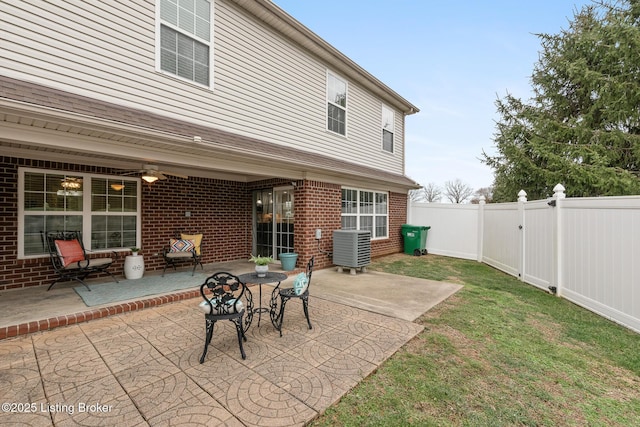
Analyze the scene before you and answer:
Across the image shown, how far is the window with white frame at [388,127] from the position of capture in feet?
34.4

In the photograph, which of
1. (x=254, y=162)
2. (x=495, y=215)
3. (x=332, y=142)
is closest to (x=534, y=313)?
(x=495, y=215)

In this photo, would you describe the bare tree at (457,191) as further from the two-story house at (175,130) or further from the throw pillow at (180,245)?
the throw pillow at (180,245)

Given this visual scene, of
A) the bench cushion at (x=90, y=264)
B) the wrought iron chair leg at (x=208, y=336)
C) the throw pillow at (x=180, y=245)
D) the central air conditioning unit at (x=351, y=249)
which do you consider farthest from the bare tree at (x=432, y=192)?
the wrought iron chair leg at (x=208, y=336)

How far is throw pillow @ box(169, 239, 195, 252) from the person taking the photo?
6.40 meters

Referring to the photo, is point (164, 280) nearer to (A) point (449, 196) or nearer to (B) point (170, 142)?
(B) point (170, 142)

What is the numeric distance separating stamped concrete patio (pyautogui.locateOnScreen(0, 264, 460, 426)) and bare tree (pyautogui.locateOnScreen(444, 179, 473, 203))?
3978cm

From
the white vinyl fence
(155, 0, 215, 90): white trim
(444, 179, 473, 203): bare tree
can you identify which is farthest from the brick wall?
(444, 179, 473, 203): bare tree

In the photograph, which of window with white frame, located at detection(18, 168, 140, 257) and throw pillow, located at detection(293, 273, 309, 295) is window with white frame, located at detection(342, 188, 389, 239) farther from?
window with white frame, located at detection(18, 168, 140, 257)

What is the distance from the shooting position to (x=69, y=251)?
505cm

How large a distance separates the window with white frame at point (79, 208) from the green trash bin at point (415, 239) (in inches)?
352

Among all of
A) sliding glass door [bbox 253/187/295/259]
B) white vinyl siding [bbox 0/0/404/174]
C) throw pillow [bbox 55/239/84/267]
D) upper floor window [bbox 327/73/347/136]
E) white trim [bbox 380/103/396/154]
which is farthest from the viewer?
white trim [bbox 380/103/396/154]

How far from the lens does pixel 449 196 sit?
132 feet

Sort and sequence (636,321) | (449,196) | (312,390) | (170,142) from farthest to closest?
1. (449,196)
2. (170,142)
3. (636,321)
4. (312,390)

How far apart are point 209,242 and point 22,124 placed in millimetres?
4723
